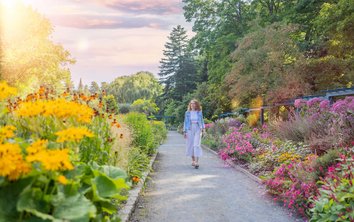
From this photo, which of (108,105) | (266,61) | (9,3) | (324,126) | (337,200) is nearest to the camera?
(337,200)

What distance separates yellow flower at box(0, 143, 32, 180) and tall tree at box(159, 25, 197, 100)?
50.2m

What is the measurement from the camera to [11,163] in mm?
1885

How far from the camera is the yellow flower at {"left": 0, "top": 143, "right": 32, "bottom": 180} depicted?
1.86 meters

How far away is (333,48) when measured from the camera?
2019 centimetres

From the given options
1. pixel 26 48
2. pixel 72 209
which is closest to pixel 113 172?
pixel 72 209

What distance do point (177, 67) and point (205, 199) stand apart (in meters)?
52.4

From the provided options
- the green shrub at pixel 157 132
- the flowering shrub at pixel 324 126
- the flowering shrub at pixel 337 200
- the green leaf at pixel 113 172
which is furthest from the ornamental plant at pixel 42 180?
the green shrub at pixel 157 132

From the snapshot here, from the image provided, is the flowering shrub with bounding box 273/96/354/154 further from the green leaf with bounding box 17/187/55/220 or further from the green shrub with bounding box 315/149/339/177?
the green leaf with bounding box 17/187/55/220

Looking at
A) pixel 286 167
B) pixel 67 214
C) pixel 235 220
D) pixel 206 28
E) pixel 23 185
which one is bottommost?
pixel 235 220

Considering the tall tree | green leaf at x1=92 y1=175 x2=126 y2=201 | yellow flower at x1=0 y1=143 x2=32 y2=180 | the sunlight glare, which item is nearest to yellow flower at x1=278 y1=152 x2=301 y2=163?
green leaf at x1=92 y1=175 x2=126 y2=201

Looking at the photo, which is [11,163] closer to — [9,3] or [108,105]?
[108,105]

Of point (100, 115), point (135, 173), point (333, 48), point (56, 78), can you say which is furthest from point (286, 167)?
point (56, 78)

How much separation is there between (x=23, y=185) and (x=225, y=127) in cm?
1807

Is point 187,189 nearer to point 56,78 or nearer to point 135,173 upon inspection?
point 135,173
